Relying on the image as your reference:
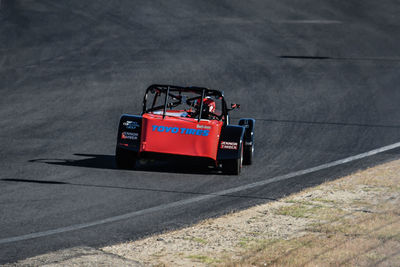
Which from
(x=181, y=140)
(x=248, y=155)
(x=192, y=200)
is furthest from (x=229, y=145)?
(x=192, y=200)

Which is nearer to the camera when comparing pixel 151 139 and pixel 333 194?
pixel 333 194

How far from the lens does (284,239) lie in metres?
8.63

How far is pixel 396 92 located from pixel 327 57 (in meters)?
5.81

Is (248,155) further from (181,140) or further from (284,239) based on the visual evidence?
(284,239)

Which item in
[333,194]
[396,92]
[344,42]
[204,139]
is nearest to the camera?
[333,194]

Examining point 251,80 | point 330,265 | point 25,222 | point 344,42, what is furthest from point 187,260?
point 344,42

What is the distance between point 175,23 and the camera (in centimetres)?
3334

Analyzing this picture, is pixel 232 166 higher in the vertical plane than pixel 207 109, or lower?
lower

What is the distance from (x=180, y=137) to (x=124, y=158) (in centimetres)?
123

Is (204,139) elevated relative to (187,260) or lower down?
elevated

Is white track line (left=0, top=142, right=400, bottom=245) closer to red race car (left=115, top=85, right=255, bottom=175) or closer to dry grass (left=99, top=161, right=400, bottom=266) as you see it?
red race car (left=115, top=85, right=255, bottom=175)

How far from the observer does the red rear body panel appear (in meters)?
13.2

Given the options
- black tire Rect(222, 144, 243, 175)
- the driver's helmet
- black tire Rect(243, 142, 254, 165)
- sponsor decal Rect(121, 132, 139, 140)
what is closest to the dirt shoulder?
black tire Rect(222, 144, 243, 175)

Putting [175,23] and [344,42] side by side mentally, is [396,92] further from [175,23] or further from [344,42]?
[175,23]
